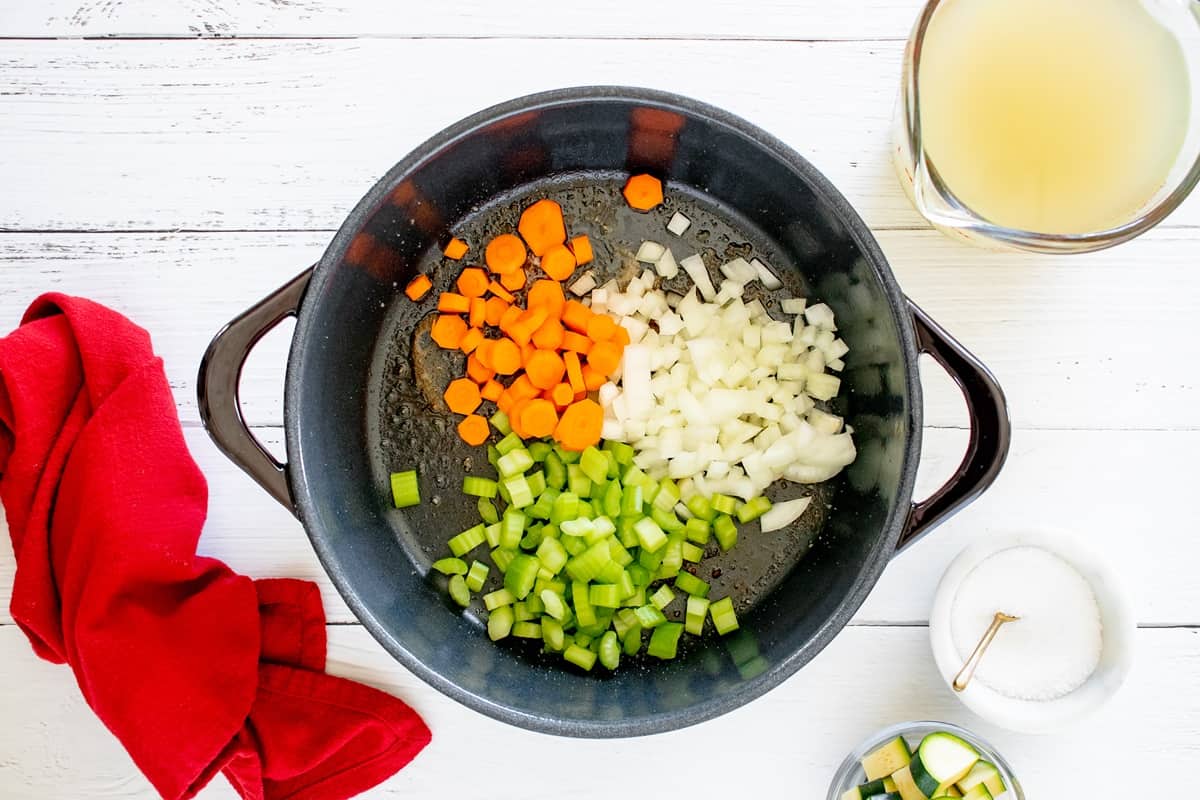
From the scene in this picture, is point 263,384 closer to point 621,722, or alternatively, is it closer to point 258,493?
point 258,493

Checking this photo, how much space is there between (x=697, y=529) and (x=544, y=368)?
0.97 ft

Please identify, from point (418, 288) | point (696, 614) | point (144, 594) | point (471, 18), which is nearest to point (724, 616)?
point (696, 614)

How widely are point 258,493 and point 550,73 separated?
0.70 m

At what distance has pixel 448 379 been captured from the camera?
130cm

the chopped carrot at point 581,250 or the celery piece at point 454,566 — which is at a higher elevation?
the chopped carrot at point 581,250

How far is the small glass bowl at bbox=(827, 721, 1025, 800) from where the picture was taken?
1227 millimetres

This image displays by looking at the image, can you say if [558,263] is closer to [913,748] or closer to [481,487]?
[481,487]

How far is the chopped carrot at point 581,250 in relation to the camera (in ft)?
4.25

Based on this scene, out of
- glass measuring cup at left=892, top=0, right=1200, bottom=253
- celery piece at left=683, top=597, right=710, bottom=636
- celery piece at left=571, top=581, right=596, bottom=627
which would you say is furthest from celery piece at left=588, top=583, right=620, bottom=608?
glass measuring cup at left=892, top=0, right=1200, bottom=253

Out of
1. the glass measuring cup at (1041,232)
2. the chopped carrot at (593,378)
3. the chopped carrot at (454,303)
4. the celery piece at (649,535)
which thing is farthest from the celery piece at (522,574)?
the glass measuring cup at (1041,232)

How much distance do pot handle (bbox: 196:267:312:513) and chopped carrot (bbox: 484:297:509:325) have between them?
0.84 ft

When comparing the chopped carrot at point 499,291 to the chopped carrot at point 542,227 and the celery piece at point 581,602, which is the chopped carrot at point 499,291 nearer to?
the chopped carrot at point 542,227

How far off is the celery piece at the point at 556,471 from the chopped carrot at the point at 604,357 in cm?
13

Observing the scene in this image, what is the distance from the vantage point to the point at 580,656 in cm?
125
